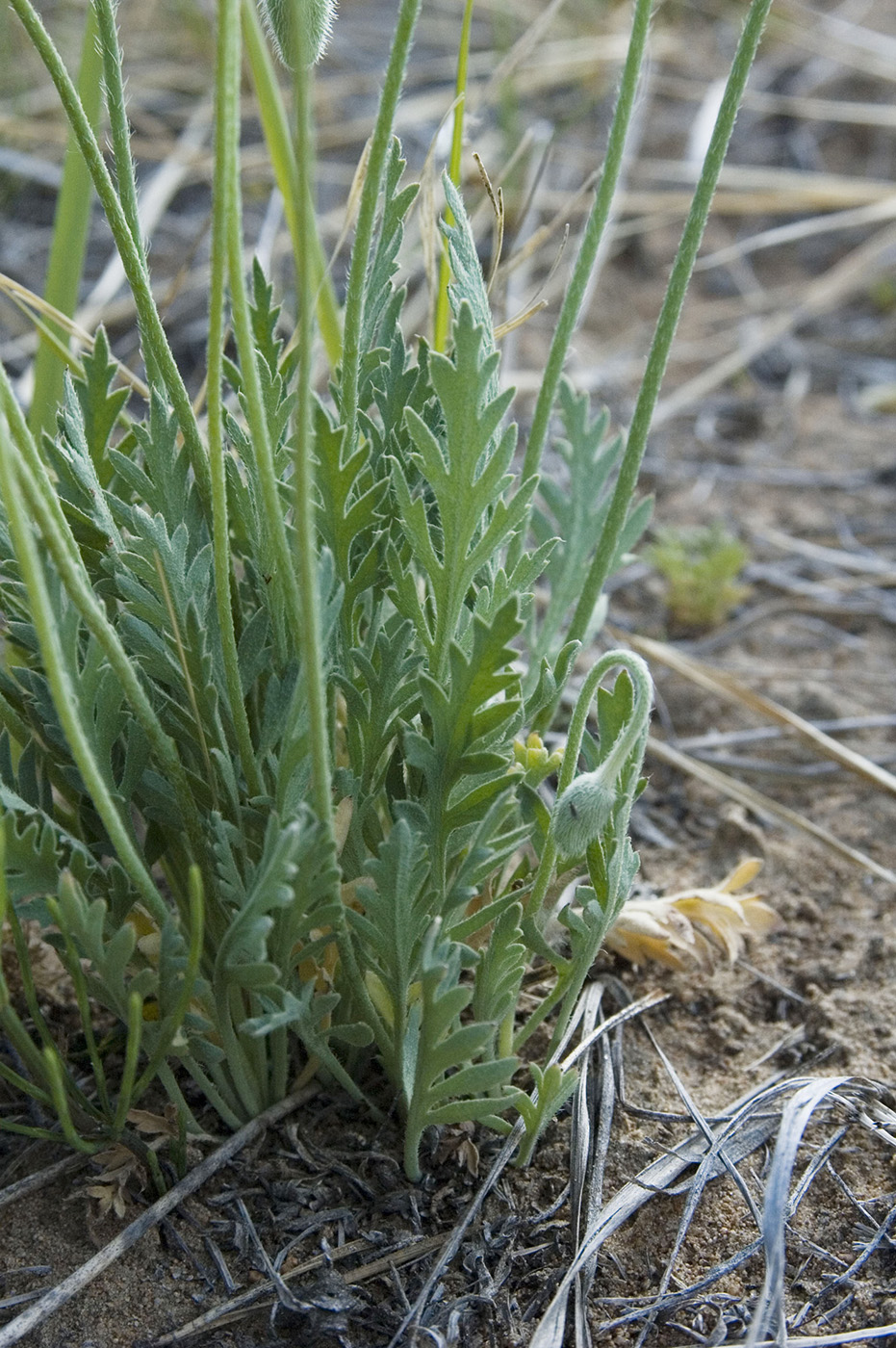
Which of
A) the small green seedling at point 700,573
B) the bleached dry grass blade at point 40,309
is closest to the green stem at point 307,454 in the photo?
the bleached dry grass blade at point 40,309

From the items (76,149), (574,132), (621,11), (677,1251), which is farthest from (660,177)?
(677,1251)

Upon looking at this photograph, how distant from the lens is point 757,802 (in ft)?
5.29

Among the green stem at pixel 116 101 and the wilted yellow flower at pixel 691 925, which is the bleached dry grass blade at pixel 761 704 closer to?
the wilted yellow flower at pixel 691 925

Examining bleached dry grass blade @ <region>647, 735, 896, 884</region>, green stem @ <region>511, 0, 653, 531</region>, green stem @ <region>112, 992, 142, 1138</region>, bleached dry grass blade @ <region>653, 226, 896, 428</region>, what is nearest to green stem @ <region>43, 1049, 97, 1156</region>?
green stem @ <region>112, 992, 142, 1138</region>

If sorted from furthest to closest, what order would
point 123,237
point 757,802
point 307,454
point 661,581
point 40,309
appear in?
1. point 661,581
2. point 757,802
3. point 40,309
4. point 123,237
5. point 307,454

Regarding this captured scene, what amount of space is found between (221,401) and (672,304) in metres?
0.35

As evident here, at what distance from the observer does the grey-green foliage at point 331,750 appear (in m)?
0.89

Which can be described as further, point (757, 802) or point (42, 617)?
point (757, 802)

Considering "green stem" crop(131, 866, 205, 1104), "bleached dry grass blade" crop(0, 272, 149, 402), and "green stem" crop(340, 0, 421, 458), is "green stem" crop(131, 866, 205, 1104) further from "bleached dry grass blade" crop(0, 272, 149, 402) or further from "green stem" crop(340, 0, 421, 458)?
"bleached dry grass blade" crop(0, 272, 149, 402)

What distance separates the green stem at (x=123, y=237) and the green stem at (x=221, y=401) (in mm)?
78

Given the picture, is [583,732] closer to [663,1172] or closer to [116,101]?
[663,1172]

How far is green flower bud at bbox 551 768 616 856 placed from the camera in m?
0.87

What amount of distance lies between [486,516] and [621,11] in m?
2.74

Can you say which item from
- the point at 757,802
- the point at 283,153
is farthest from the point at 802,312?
the point at 283,153
